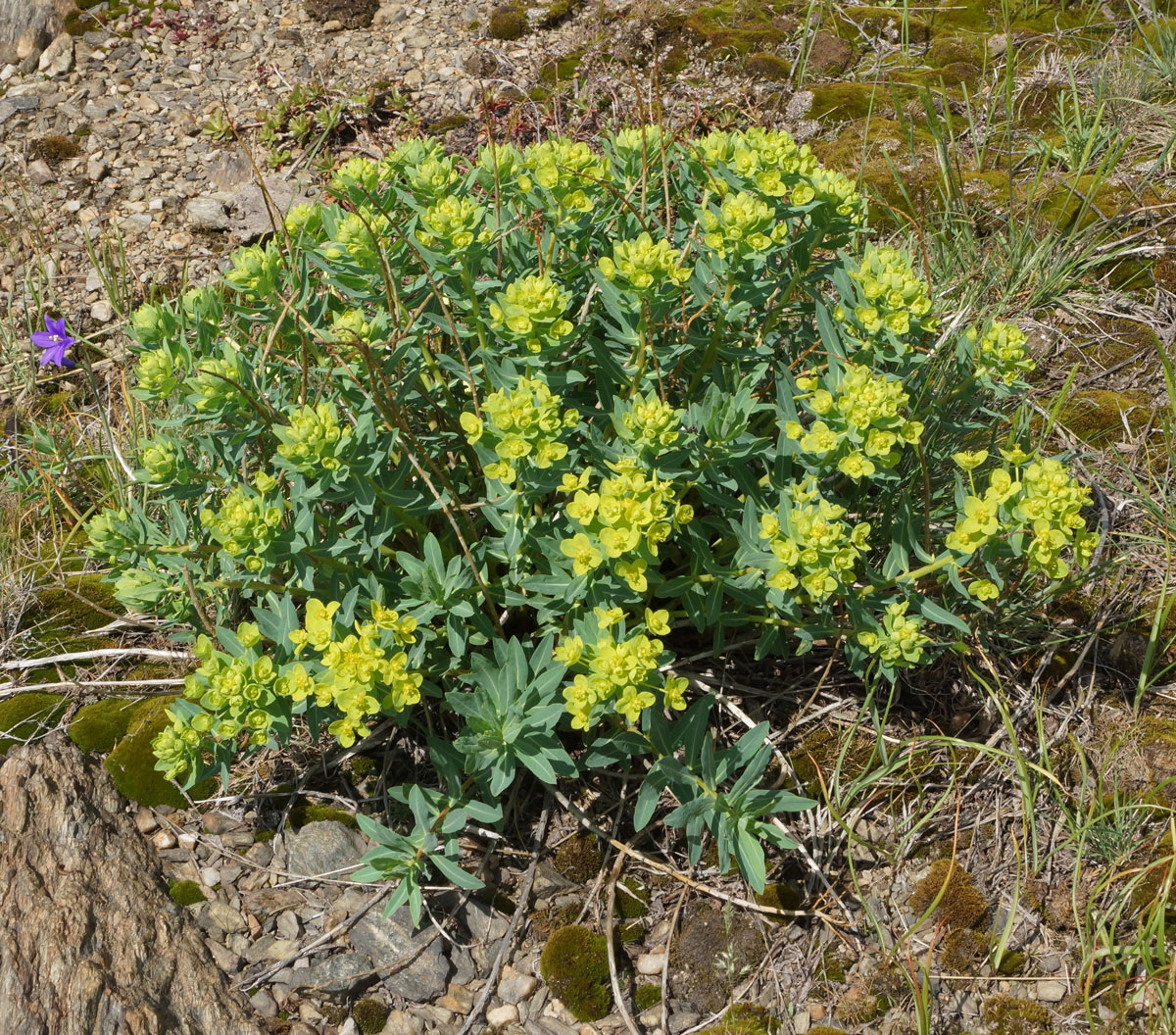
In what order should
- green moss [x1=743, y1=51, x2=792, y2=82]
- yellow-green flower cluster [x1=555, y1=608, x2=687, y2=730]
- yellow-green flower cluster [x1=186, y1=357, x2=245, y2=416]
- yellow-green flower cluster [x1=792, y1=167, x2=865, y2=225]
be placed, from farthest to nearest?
green moss [x1=743, y1=51, x2=792, y2=82], yellow-green flower cluster [x1=792, y1=167, x2=865, y2=225], yellow-green flower cluster [x1=186, y1=357, x2=245, y2=416], yellow-green flower cluster [x1=555, y1=608, x2=687, y2=730]

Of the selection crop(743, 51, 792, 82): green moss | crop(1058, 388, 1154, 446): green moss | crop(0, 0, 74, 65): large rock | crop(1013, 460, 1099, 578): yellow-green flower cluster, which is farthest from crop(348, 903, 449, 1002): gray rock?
crop(0, 0, 74, 65): large rock

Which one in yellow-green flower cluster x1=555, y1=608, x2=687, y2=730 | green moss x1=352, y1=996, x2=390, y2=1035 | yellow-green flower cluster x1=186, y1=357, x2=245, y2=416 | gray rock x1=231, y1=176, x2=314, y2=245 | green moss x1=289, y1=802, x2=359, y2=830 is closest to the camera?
yellow-green flower cluster x1=555, y1=608, x2=687, y2=730

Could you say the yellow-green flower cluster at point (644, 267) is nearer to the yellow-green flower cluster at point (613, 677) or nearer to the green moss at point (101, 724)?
the yellow-green flower cluster at point (613, 677)

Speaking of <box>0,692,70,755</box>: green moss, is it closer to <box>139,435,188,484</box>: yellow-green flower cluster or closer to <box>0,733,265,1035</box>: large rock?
<box>0,733,265,1035</box>: large rock

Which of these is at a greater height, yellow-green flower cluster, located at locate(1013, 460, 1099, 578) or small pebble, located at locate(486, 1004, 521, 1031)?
yellow-green flower cluster, located at locate(1013, 460, 1099, 578)

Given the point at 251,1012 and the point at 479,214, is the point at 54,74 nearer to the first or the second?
the point at 479,214

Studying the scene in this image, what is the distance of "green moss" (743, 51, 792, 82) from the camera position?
5.33 meters

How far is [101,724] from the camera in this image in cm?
293

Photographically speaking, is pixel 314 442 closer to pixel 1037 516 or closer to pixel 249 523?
pixel 249 523

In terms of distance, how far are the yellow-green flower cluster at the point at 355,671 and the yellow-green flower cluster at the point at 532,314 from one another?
0.71 m

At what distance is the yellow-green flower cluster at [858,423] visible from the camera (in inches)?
87.2

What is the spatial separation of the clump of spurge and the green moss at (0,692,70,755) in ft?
1.87

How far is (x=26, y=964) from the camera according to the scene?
7.08 feet

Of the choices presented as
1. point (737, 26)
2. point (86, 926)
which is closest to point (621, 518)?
point (86, 926)
